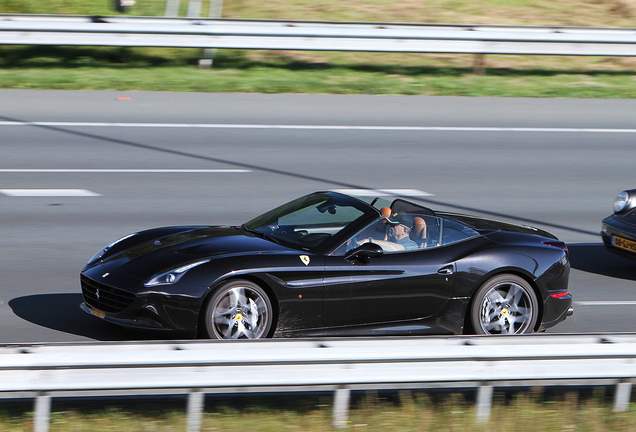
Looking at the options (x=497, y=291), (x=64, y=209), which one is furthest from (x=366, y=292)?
(x=64, y=209)

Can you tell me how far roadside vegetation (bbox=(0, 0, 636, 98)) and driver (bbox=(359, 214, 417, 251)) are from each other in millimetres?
10372

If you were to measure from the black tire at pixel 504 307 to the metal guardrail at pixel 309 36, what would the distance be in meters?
10.9

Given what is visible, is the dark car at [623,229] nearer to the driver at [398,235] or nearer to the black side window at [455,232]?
the black side window at [455,232]

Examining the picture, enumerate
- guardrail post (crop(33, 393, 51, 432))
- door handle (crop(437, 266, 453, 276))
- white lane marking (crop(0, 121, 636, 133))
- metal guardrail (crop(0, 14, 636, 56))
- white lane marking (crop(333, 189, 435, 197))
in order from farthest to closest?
metal guardrail (crop(0, 14, 636, 56)) < white lane marking (crop(0, 121, 636, 133)) < white lane marking (crop(333, 189, 435, 197)) < door handle (crop(437, 266, 453, 276)) < guardrail post (crop(33, 393, 51, 432))

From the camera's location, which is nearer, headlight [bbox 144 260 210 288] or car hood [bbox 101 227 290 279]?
headlight [bbox 144 260 210 288]

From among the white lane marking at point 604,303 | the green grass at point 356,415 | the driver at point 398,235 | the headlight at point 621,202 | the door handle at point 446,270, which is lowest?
the green grass at point 356,415

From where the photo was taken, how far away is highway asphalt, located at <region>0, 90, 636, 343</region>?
891 cm

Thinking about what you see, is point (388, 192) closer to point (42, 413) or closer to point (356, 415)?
point (356, 415)

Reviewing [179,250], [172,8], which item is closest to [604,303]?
[179,250]

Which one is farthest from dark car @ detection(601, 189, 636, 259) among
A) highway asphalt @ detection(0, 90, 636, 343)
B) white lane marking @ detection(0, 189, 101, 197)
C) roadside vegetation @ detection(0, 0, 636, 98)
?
roadside vegetation @ detection(0, 0, 636, 98)

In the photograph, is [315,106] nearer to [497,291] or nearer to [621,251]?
[621,251]

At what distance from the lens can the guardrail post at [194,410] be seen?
5047 millimetres

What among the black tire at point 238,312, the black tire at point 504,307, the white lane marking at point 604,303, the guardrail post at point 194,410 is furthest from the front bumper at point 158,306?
the white lane marking at point 604,303

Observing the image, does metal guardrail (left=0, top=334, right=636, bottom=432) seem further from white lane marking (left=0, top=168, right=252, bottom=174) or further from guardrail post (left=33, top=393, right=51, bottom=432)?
white lane marking (left=0, top=168, right=252, bottom=174)
